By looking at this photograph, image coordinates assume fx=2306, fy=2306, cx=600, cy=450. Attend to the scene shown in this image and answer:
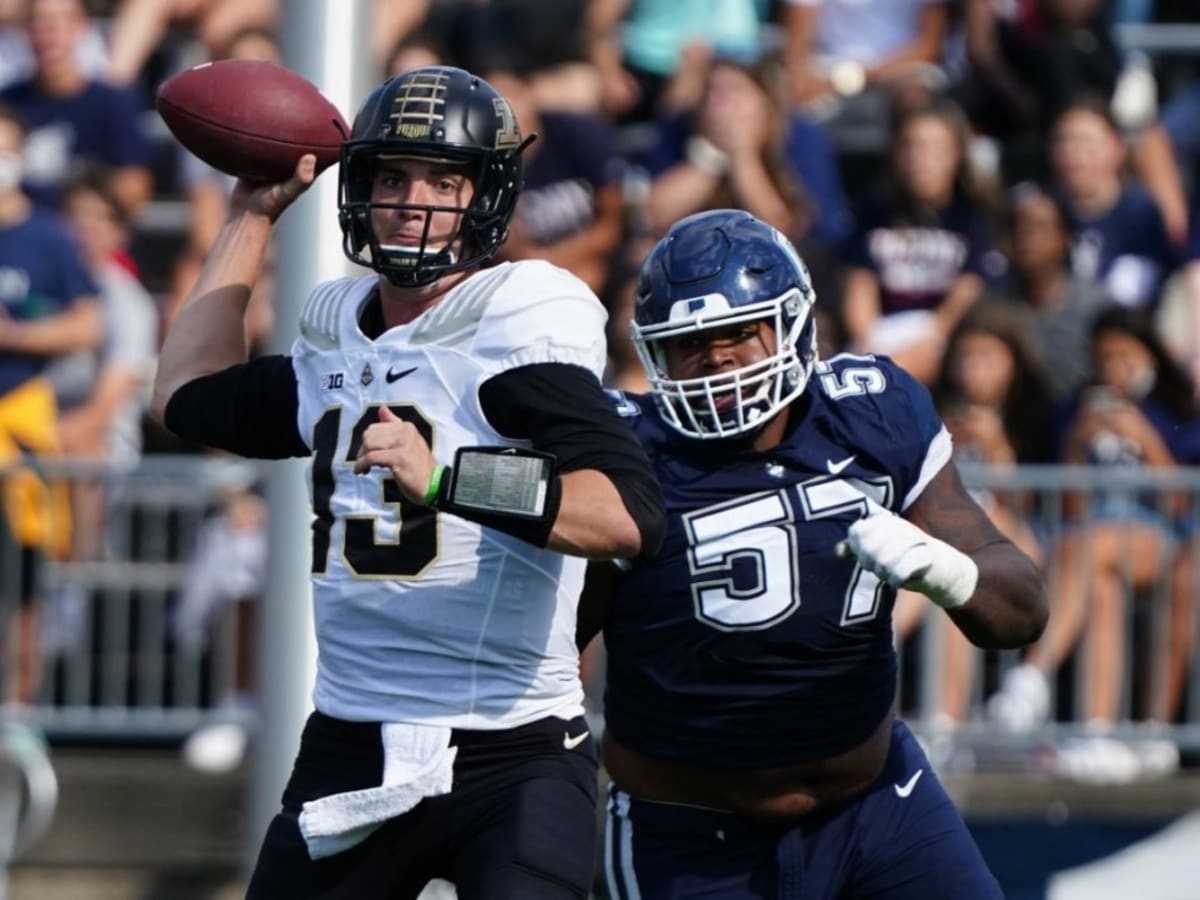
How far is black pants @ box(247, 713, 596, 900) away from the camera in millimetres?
3762

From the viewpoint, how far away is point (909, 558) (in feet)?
12.2

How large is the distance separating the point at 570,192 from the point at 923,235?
52.9 inches

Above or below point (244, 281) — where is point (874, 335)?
below

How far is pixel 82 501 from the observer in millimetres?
7637

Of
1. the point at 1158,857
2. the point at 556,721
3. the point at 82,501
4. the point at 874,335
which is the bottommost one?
the point at 1158,857

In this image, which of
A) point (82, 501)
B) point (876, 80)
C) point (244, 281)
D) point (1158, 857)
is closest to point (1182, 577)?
point (1158, 857)

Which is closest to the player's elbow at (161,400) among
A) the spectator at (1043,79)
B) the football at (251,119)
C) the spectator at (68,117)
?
the football at (251,119)

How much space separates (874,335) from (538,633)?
451cm

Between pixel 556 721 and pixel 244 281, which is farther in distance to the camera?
pixel 244 281

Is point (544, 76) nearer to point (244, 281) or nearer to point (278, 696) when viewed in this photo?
point (278, 696)

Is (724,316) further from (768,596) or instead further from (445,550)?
(445,550)

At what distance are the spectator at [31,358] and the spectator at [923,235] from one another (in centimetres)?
284

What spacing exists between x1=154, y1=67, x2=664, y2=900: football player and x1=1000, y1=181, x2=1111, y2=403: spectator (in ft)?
14.7

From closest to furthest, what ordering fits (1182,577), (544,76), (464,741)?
(464,741) < (1182,577) < (544,76)
